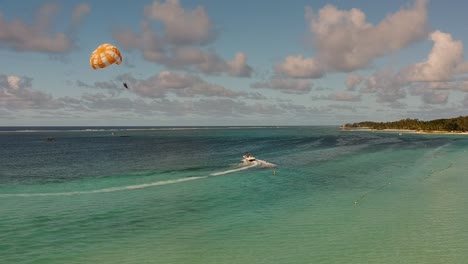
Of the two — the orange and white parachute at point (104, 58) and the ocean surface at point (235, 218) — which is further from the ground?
the orange and white parachute at point (104, 58)

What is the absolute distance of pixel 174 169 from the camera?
2601 inches

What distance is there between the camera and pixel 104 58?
41.2 metres

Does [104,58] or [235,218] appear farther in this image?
[104,58]

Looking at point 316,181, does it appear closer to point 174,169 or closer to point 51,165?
point 174,169

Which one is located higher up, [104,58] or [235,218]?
[104,58]

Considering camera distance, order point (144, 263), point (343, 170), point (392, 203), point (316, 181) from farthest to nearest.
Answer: point (343, 170) → point (316, 181) → point (392, 203) → point (144, 263)

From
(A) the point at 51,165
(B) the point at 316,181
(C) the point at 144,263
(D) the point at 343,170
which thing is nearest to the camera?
(C) the point at 144,263

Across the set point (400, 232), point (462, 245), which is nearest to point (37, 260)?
point (400, 232)

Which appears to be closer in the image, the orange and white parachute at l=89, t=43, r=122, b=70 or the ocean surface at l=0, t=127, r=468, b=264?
the ocean surface at l=0, t=127, r=468, b=264

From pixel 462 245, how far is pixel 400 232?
13.5 ft

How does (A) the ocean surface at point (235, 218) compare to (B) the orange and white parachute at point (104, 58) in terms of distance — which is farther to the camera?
(B) the orange and white parachute at point (104, 58)

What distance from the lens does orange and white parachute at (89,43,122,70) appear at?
41250mm

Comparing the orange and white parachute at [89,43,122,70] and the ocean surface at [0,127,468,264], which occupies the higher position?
A: the orange and white parachute at [89,43,122,70]

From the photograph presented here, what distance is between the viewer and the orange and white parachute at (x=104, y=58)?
41250 mm
